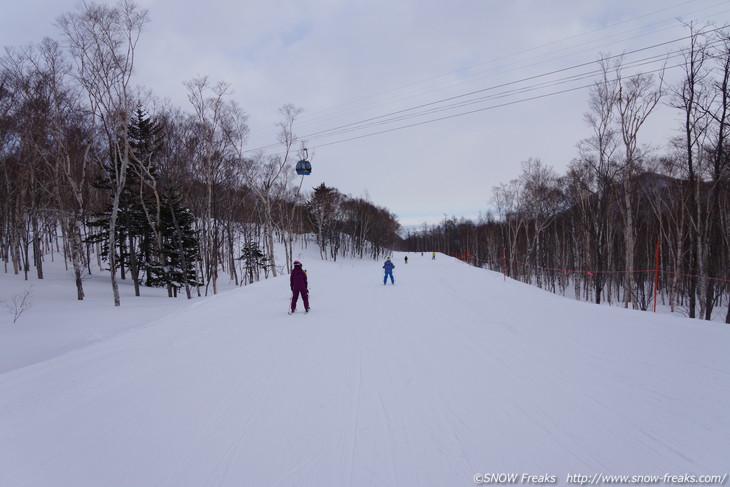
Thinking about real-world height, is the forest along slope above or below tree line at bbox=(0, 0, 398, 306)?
below

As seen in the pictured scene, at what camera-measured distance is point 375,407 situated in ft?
12.9

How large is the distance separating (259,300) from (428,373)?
9.67m

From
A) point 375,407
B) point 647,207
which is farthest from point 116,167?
point 647,207

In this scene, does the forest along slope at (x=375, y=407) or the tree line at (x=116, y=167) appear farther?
the tree line at (x=116, y=167)

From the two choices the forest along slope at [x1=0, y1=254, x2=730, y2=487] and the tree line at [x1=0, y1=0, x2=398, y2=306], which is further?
the tree line at [x1=0, y1=0, x2=398, y2=306]

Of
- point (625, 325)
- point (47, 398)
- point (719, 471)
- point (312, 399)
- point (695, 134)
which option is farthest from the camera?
point (695, 134)

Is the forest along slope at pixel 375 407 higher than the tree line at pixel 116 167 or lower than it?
lower

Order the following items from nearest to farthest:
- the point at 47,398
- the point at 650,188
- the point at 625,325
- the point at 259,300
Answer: the point at 47,398 < the point at 625,325 < the point at 259,300 < the point at 650,188

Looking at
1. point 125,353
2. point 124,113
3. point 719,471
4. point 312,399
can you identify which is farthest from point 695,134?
point 124,113

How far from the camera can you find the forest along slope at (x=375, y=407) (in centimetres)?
289

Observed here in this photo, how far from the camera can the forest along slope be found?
2893 millimetres

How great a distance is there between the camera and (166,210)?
22062 millimetres

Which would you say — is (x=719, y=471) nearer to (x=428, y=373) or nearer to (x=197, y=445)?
(x=428, y=373)

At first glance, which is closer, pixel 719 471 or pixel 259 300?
pixel 719 471
